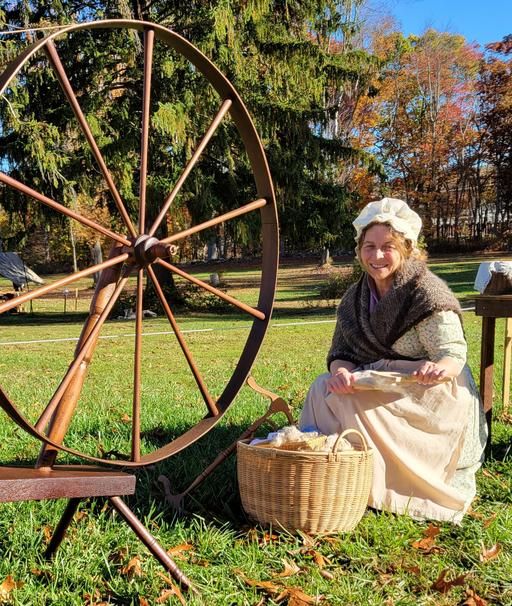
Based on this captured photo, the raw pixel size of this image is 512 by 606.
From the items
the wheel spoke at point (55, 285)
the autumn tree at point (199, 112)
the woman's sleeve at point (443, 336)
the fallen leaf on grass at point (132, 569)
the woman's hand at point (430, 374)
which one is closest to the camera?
the wheel spoke at point (55, 285)

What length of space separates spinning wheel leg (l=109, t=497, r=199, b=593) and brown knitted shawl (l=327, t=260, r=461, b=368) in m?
1.43

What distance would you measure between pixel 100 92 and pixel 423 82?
19.8 metres

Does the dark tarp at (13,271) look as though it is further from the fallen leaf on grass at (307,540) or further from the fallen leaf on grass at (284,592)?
the fallen leaf on grass at (284,592)

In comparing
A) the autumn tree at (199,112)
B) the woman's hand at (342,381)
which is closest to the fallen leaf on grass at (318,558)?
the woman's hand at (342,381)

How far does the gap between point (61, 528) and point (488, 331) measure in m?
2.60

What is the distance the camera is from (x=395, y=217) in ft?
10.5

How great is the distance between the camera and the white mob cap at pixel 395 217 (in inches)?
126

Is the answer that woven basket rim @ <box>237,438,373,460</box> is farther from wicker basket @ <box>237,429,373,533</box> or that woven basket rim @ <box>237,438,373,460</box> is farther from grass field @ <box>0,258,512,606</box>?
grass field @ <box>0,258,512,606</box>

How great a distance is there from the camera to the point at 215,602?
232cm

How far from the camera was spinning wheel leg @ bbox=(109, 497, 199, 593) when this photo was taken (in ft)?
7.39

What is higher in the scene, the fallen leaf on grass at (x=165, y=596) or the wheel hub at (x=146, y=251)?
the wheel hub at (x=146, y=251)

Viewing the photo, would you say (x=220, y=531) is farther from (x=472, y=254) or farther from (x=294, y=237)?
(x=472, y=254)

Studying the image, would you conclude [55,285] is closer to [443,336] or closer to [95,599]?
[95,599]

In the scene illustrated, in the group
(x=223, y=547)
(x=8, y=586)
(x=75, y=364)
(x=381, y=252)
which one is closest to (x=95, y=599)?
(x=8, y=586)
